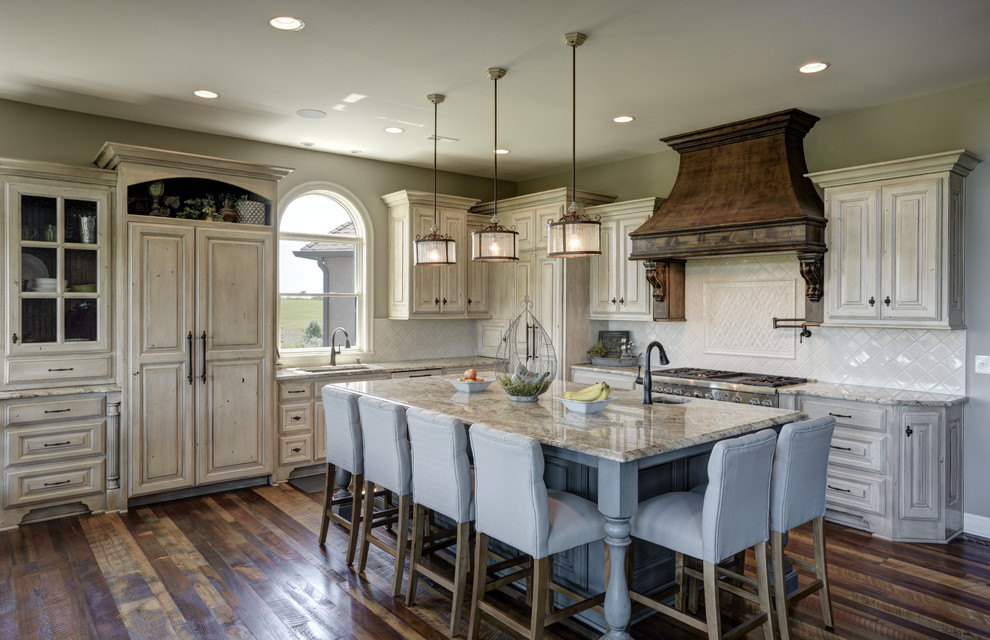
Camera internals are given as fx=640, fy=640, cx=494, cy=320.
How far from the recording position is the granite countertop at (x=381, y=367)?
546cm

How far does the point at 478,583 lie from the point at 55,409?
339 cm

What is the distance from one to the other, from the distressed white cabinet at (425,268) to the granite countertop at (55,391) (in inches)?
104

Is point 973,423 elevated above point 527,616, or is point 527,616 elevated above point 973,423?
point 973,423

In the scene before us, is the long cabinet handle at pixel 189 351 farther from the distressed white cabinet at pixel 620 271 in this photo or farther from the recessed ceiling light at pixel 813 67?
the recessed ceiling light at pixel 813 67

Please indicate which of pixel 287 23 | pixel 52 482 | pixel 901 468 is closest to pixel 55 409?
pixel 52 482

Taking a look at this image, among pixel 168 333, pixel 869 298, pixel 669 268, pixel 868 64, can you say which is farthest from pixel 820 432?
pixel 168 333

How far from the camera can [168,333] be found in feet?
15.5

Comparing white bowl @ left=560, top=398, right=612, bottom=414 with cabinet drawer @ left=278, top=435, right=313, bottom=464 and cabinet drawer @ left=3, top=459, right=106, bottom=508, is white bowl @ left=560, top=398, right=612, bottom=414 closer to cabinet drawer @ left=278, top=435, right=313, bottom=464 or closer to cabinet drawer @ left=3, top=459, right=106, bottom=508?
cabinet drawer @ left=278, top=435, right=313, bottom=464

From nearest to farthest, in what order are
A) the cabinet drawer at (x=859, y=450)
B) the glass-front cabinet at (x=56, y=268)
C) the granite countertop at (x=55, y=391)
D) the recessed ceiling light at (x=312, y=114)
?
the cabinet drawer at (x=859, y=450) → the granite countertop at (x=55, y=391) → the glass-front cabinet at (x=56, y=268) → the recessed ceiling light at (x=312, y=114)

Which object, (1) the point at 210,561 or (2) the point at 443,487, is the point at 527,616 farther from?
(1) the point at 210,561

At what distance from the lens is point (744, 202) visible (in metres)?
4.68

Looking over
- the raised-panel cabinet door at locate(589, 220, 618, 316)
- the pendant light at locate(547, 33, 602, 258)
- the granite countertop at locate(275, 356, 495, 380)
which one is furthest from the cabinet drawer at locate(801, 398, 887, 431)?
the granite countertop at locate(275, 356, 495, 380)

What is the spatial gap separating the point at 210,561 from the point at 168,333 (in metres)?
1.84

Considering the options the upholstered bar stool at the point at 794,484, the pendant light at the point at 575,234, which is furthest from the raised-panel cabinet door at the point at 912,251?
the pendant light at the point at 575,234
